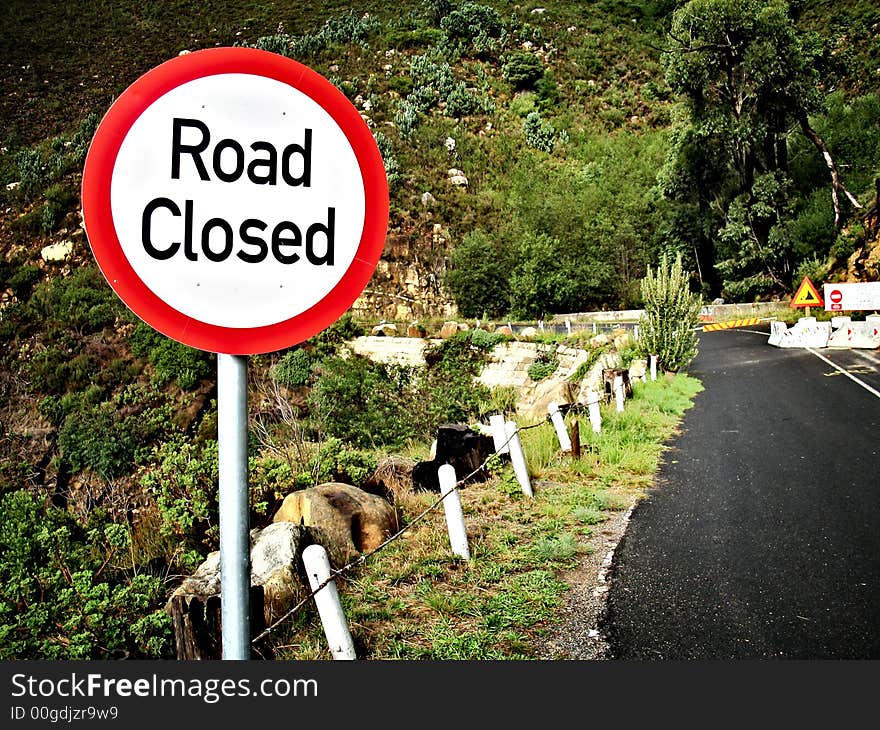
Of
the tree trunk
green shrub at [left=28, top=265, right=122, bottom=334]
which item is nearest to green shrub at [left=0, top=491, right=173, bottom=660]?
green shrub at [left=28, top=265, right=122, bottom=334]

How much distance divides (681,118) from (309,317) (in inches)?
1524

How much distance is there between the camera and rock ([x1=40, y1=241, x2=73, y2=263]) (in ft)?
155

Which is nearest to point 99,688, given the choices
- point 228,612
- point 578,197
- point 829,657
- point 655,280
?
point 228,612

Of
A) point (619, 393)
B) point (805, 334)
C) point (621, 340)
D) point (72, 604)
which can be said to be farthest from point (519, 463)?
point (805, 334)

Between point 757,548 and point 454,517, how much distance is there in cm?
199

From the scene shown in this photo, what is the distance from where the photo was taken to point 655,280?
14383mm

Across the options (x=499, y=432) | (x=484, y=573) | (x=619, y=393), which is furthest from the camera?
(x=619, y=393)

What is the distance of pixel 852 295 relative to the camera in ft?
65.4

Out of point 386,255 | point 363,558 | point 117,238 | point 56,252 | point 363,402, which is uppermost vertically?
point 56,252

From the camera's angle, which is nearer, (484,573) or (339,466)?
(484,573)

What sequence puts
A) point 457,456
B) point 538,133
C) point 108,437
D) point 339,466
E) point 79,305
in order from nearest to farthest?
1. point 457,456
2. point 339,466
3. point 108,437
4. point 79,305
5. point 538,133

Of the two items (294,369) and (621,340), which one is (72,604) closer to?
(621,340)

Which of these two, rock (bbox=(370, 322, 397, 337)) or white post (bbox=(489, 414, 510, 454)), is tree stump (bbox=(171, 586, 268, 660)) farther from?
rock (bbox=(370, 322, 397, 337))

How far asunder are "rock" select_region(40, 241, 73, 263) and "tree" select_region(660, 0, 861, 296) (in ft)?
141
